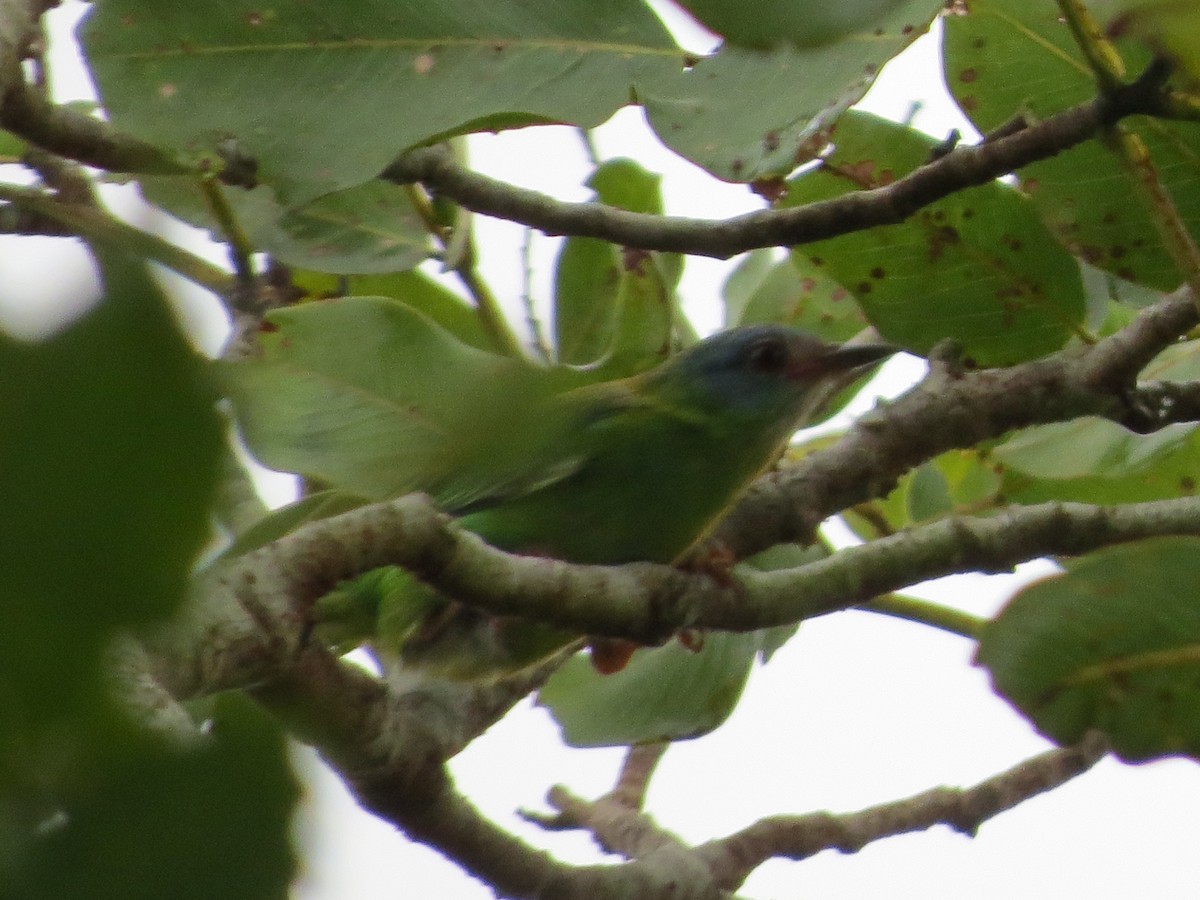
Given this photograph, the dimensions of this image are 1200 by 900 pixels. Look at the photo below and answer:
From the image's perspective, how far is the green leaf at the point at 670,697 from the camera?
2.96m

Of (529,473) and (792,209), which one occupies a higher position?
(792,209)

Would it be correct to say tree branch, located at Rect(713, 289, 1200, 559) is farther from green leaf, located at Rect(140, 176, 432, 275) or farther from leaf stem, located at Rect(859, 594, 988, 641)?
green leaf, located at Rect(140, 176, 432, 275)

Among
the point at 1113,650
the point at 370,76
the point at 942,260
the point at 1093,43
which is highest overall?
the point at 370,76

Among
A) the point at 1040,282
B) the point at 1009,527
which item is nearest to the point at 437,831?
the point at 1009,527

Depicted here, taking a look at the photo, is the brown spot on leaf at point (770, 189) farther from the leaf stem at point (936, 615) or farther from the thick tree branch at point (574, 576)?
the leaf stem at point (936, 615)

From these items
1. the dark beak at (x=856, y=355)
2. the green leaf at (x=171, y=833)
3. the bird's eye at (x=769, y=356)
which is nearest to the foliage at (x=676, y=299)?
the dark beak at (x=856, y=355)

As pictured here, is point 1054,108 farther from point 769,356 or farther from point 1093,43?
point 769,356

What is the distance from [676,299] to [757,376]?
35 cm

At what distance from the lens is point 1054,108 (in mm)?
2359

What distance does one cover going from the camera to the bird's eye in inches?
144

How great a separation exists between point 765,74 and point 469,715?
119 cm

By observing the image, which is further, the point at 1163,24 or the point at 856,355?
the point at 856,355

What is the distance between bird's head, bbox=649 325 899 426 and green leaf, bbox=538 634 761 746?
0.74 metres

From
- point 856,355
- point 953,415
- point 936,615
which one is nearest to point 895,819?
point 936,615
